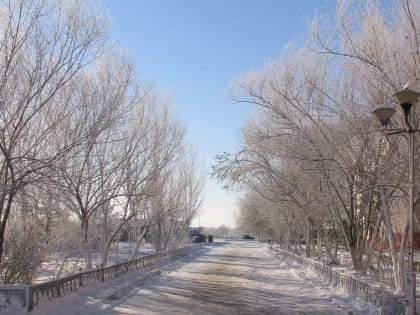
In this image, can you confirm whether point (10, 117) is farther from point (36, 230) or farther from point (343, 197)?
point (343, 197)

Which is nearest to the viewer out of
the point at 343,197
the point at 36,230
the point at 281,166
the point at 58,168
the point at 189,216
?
the point at 58,168

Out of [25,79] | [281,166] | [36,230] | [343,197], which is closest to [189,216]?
[281,166]

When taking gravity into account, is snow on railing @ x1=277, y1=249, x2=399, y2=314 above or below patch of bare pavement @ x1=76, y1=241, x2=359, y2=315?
above

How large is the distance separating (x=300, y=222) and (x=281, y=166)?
905 centimetres

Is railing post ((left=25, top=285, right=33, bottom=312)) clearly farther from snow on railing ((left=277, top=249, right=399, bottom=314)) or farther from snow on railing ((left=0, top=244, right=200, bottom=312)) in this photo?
snow on railing ((left=277, top=249, right=399, bottom=314))

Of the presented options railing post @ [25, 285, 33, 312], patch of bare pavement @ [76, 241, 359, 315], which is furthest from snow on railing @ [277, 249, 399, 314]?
railing post @ [25, 285, 33, 312]

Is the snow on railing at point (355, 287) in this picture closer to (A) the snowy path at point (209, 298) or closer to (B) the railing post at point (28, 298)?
(A) the snowy path at point (209, 298)

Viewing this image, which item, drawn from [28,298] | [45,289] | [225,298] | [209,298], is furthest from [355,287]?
[28,298]

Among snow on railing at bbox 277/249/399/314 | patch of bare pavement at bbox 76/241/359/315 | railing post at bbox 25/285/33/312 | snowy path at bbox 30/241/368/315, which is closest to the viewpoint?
railing post at bbox 25/285/33/312

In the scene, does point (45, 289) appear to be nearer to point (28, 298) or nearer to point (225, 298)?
point (28, 298)

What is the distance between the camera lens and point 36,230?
15406 mm

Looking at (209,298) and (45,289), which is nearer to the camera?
(45,289)

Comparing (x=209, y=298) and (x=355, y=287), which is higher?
(x=355, y=287)

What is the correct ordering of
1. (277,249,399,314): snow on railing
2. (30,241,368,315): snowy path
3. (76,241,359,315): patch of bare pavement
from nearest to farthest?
1. (277,249,399,314): snow on railing
2. (30,241,368,315): snowy path
3. (76,241,359,315): patch of bare pavement
